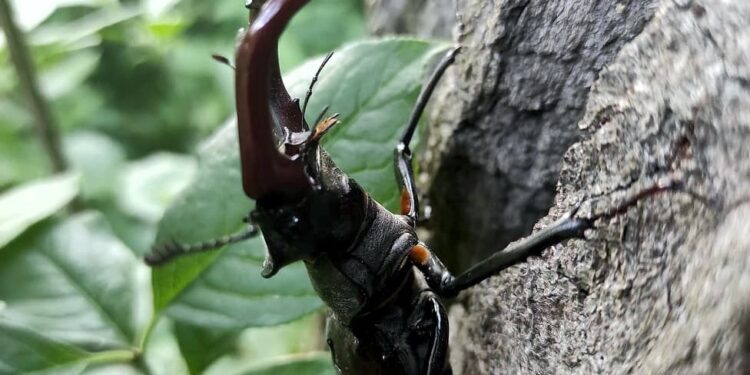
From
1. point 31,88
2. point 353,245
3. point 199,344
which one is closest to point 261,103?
point 353,245

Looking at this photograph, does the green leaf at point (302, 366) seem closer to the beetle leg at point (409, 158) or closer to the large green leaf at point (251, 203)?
the large green leaf at point (251, 203)

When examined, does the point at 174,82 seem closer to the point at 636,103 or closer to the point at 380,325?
the point at 380,325

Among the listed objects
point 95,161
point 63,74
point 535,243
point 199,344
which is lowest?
point 95,161

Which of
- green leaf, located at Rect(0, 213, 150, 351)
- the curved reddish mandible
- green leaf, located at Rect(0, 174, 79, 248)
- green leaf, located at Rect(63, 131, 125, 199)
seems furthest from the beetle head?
green leaf, located at Rect(63, 131, 125, 199)

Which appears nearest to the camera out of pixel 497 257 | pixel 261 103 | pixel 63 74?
pixel 261 103

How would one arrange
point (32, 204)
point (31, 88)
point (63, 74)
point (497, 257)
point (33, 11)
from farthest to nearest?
point (63, 74) → point (31, 88) → point (33, 11) → point (32, 204) → point (497, 257)

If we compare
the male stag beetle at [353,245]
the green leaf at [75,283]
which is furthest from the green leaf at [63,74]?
the male stag beetle at [353,245]

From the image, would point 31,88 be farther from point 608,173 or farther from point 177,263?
point 608,173
